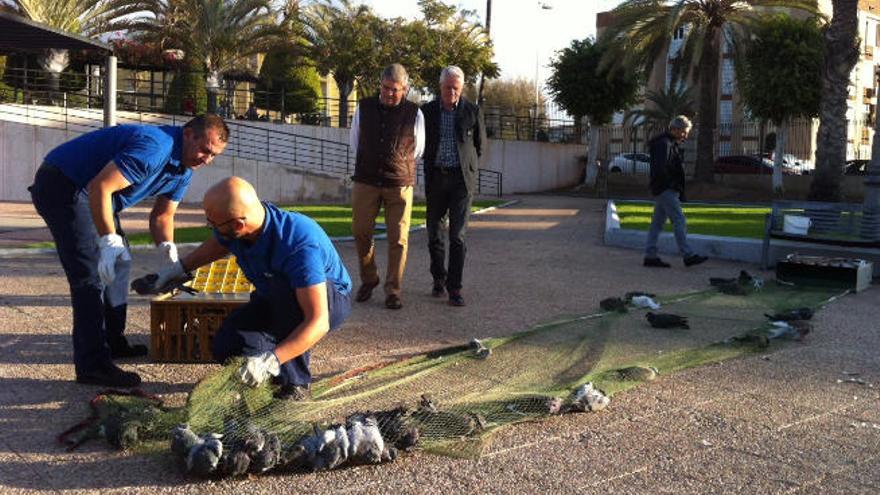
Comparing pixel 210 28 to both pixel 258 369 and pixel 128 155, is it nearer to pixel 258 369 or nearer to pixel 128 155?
pixel 128 155

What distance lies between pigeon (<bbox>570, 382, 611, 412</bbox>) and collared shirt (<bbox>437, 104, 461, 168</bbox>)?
3195 millimetres

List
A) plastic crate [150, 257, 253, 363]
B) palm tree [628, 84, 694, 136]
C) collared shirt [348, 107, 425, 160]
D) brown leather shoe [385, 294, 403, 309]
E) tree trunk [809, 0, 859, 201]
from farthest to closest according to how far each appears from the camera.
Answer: palm tree [628, 84, 694, 136] → tree trunk [809, 0, 859, 201] → collared shirt [348, 107, 425, 160] → brown leather shoe [385, 294, 403, 309] → plastic crate [150, 257, 253, 363]

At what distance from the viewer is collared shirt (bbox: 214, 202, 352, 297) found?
3805 millimetres

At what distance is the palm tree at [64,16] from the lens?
25.9m

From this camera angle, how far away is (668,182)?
10.1 m

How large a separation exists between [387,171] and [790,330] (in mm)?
3115

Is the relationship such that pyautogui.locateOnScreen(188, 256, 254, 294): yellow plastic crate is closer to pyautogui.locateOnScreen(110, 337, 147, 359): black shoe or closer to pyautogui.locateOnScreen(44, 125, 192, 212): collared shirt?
pyautogui.locateOnScreen(110, 337, 147, 359): black shoe

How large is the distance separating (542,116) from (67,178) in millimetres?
33280

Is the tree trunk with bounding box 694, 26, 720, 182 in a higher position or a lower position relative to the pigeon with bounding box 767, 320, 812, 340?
higher

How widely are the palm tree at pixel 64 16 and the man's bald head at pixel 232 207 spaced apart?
23908 mm

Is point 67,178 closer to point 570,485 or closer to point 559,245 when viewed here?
point 570,485

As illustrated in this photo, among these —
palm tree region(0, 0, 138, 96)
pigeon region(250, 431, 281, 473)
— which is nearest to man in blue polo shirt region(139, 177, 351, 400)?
pigeon region(250, 431, 281, 473)

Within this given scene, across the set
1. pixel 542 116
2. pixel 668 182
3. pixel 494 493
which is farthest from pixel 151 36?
pixel 494 493

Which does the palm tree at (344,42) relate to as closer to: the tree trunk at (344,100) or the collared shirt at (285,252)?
the tree trunk at (344,100)
